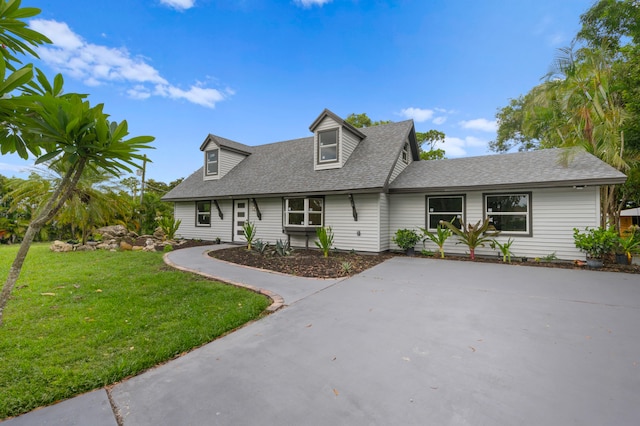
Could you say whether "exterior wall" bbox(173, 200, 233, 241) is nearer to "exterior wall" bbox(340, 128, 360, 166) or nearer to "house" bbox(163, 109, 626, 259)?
"house" bbox(163, 109, 626, 259)

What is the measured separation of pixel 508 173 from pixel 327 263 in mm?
6470

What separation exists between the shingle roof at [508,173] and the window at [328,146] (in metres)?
2.65

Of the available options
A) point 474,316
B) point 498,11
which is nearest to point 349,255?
point 474,316

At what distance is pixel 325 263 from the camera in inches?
291

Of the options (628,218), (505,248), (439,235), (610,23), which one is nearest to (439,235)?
(439,235)

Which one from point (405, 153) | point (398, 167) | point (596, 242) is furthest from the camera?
point (405, 153)

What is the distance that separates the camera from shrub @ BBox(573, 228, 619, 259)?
6.86 meters

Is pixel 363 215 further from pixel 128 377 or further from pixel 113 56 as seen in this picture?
pixel 113 56

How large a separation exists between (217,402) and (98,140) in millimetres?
2408

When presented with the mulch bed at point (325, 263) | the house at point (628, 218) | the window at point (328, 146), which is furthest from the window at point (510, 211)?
the house at point (628, 218)

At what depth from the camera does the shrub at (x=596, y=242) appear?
6855mm

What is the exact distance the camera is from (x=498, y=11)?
11031mm

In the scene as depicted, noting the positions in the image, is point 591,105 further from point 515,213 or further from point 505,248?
point 505,248

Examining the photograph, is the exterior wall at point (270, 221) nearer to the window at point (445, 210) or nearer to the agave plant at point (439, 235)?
the agave plant at point (439, 235)
